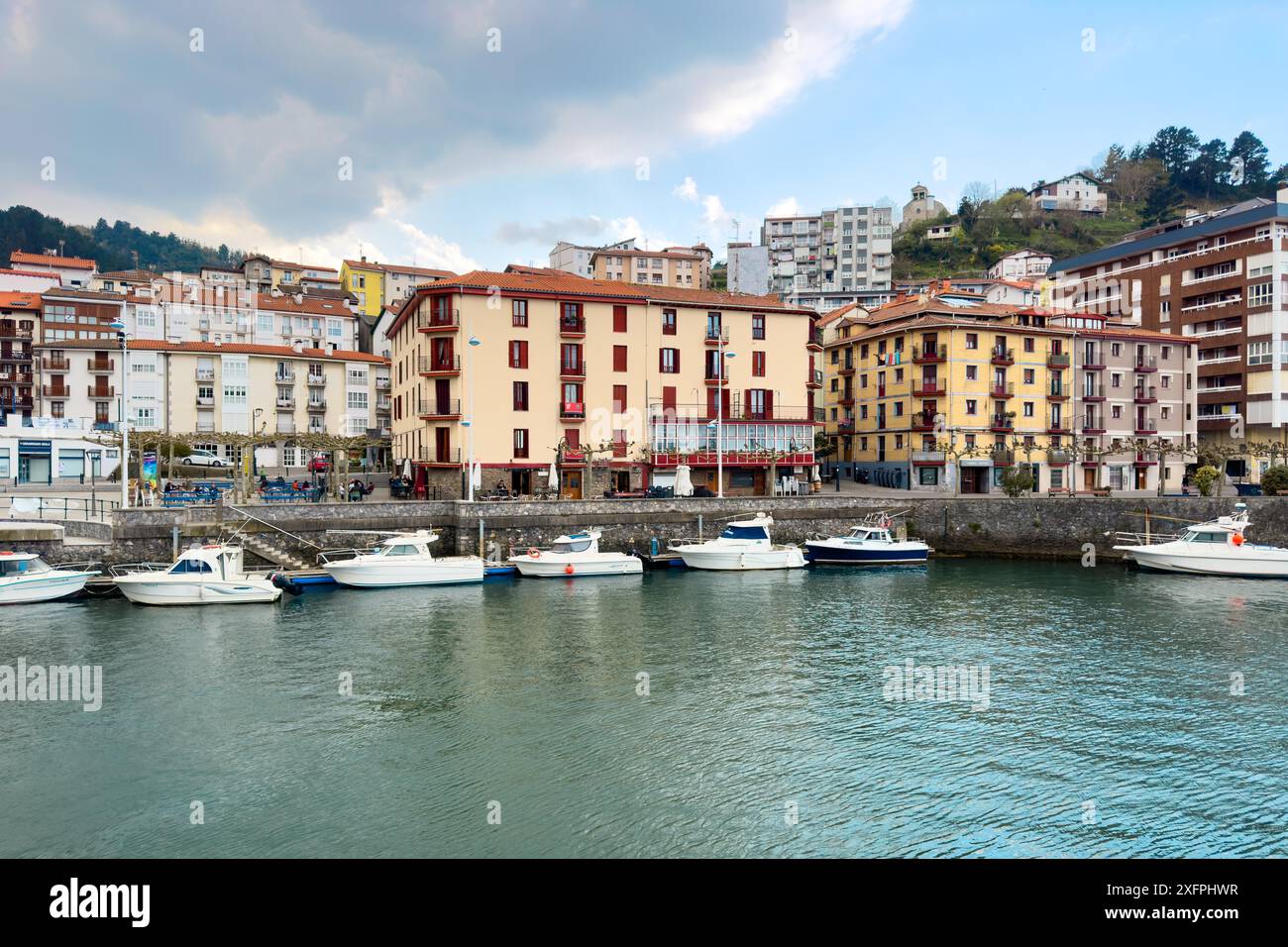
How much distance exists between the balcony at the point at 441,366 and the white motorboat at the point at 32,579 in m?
24.7

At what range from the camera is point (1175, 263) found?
278ft

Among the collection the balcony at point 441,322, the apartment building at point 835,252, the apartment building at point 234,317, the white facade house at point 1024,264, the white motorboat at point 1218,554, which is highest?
the apartment building at point 835,252

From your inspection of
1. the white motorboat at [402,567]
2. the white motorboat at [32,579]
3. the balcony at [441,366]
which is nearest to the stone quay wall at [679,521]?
the white motorboat at [402,567]

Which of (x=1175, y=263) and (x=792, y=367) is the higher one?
(x=1175, y=263)

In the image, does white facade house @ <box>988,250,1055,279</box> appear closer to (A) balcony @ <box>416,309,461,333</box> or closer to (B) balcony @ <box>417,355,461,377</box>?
(A) balcony @ <box>416,309,461,333</box>

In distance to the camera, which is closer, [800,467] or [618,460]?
[618,460]

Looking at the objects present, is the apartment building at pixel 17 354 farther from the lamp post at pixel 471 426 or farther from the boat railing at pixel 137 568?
the boat railing at pixel 137 568

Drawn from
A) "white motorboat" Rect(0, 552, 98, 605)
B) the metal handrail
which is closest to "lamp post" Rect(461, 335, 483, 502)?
the metal handrail

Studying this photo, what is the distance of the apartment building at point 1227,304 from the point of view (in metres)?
75.4

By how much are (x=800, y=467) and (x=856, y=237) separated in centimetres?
11192

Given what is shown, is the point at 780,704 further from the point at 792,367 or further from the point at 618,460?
the point at 792,367

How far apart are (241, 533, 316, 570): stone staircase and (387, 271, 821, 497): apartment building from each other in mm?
13654
